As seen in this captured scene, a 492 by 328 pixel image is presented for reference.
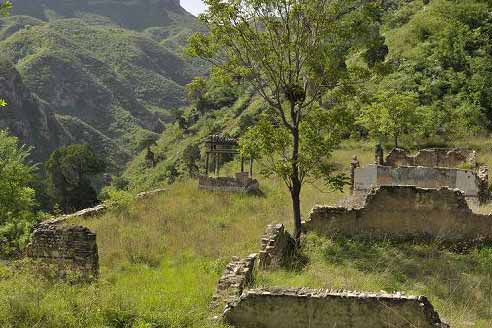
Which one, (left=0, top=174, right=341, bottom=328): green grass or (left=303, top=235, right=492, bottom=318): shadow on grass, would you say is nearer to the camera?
(left=0, top=174, right=341, bottom=328): green grass

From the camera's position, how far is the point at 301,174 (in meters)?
11.7

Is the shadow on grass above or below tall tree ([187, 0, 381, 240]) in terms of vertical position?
below

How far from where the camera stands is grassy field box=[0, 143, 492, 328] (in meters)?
6.14

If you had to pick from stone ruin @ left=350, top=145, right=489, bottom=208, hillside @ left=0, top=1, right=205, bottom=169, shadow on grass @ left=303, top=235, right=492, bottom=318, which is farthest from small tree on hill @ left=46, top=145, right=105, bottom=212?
hillside @ left=0, top=1, right=205, bottom=169

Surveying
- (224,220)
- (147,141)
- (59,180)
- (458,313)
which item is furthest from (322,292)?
(147,141)

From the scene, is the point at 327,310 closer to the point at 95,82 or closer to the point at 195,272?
the point at 195,272

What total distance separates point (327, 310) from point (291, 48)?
6.99 metres

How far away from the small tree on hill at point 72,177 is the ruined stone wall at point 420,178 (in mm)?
28171

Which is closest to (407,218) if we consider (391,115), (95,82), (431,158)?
(431,158)

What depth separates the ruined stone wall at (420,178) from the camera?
571 inches

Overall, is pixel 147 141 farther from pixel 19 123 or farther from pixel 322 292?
pixel 322 292

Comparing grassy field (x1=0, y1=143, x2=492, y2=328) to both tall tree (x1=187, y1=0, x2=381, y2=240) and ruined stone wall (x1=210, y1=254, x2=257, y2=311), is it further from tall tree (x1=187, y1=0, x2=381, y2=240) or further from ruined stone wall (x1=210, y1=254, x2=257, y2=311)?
tall tree (x1=187, y1=0, x2=381, y2=240)

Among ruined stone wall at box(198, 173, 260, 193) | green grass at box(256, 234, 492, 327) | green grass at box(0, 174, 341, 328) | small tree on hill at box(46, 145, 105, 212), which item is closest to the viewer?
green grass at box(0, 174, 341, 328)

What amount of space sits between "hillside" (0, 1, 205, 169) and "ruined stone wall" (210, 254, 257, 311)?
7430cm
